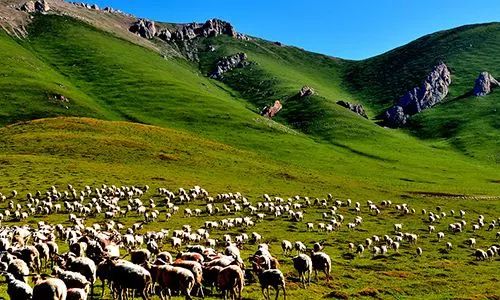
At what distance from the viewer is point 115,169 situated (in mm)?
80875

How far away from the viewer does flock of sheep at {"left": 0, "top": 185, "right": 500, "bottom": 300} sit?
2077cm

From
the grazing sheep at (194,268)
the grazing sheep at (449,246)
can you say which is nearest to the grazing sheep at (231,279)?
the grazing sheep at (194,268)

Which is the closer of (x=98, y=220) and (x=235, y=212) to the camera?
(x=98, y=220)

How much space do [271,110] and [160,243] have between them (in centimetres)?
15472

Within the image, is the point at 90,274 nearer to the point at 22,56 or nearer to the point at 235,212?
the point at 235,212

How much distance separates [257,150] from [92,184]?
2274 inches

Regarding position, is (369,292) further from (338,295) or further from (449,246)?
(449,246)

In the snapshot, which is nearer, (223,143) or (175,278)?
(175,278)

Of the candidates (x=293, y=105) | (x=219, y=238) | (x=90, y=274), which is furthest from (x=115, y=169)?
(x=293, y=105)

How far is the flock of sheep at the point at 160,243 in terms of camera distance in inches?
818

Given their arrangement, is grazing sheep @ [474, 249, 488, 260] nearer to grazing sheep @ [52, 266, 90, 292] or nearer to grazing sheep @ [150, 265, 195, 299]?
grazing sheep @ [150, 265, 195, 299]

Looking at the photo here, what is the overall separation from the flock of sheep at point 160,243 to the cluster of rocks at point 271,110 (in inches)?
4596

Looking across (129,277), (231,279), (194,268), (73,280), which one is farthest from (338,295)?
(73,280)

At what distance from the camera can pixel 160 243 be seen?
38.0 m
